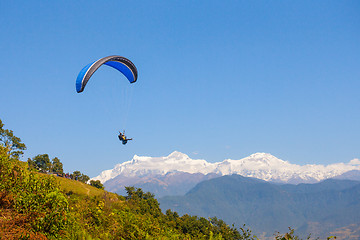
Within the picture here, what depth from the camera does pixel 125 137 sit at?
3453 centimetres

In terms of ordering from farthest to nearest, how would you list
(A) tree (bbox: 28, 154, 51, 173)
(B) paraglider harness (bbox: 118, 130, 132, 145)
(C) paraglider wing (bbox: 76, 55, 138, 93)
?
(A) tree (bbox: 28, 154, 51, 173) → (B) paraglider harness (bbox: 118, 130, 132, 145) → (C) paraglider wing (bbox: 76, 55, 138, 93)

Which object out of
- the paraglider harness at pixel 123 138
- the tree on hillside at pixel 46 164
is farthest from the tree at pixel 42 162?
the paraglider harness at pixel 123 138

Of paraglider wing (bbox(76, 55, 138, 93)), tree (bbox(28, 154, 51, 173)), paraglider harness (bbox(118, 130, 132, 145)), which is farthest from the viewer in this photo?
tree (bbox(28, 154, 51, 173))

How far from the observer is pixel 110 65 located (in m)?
31.6

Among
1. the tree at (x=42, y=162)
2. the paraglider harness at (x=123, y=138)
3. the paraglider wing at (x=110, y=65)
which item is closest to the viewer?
the paraglider wing at (x=110, y=65)

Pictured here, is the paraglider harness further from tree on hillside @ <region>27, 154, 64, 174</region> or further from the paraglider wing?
tree on hillside @ <region>27, 154, 64, 174</region>

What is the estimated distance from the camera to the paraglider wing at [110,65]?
2489 centimetres

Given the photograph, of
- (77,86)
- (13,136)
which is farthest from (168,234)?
(13,136)

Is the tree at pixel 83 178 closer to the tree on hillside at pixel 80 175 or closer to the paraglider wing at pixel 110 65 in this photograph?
the tree on hillside at pixel 80 175

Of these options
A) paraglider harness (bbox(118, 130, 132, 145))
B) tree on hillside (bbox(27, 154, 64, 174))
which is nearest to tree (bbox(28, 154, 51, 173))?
tree on hillside (bbox(27, 154, 64, 174))

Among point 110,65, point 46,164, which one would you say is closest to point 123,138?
point 110,65

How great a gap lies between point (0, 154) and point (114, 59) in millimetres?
16110

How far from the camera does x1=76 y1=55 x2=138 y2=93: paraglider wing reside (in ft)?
81.7

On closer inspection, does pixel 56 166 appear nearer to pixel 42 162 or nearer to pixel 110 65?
pixel 42 162
